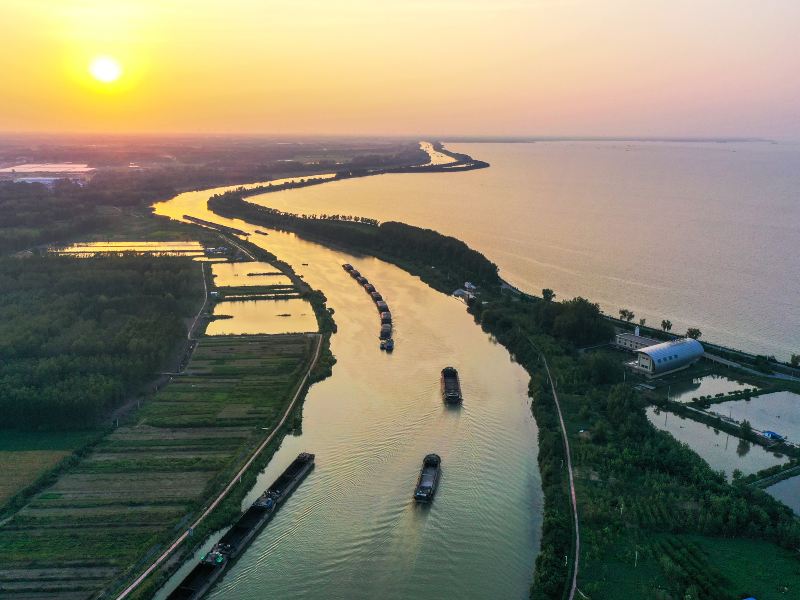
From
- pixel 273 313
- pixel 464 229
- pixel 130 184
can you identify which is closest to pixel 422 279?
pixel 273 313

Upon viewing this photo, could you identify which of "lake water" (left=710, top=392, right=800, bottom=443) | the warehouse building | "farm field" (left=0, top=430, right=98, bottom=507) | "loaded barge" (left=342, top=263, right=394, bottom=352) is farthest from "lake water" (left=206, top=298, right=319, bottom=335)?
"lake water" (left=710, top=392, right=800, bottom=443)

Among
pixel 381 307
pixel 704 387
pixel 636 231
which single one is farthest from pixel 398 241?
pixel 704 387

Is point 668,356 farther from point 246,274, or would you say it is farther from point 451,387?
point 246,274

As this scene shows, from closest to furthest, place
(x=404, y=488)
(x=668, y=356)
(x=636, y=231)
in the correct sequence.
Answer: (x=404, y=488)
(x=668, y=356)
(x=636, y=231)

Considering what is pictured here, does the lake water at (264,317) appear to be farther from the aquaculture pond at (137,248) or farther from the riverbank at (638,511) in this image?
the aquaculture pond at (137,248)

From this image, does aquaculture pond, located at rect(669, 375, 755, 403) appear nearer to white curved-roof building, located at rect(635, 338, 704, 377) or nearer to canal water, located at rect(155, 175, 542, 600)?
white curved-roof building, located at rect(635, 338, 704, 377)

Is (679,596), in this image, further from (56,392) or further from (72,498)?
(56,392)
